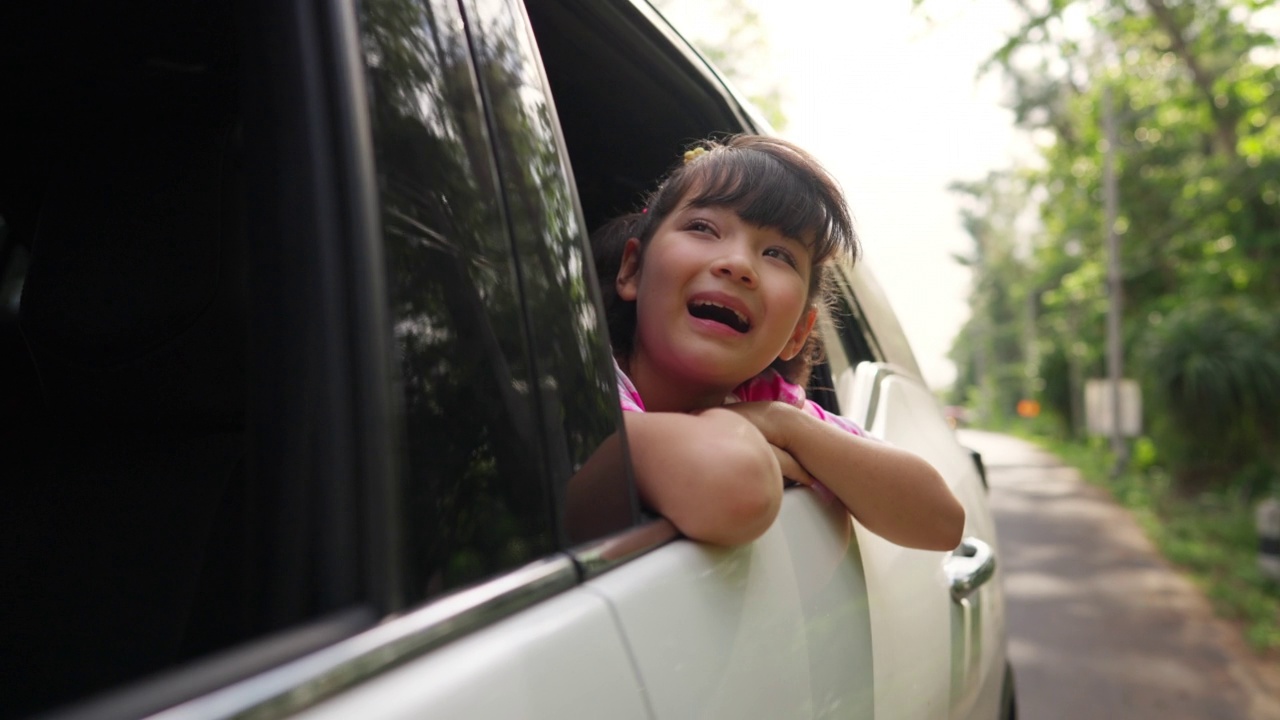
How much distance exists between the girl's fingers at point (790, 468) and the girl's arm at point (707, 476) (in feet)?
0.65

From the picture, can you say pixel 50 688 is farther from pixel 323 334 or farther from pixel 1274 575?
pixel 1274 575

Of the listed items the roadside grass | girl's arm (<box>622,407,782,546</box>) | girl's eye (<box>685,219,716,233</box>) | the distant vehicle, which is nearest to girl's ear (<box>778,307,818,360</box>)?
girl's eye (<box>685,219,716,233</box>)

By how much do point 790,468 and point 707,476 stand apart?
0.33 metres

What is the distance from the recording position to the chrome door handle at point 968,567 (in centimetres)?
200

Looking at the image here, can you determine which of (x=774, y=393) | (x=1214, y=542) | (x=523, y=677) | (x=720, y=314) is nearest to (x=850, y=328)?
(x=774, y=393)

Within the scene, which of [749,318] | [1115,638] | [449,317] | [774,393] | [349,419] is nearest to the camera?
[349,419]

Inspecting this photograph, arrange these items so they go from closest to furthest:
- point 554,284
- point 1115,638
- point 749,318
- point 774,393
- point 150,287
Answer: point 554,284, point 150,287, point 749,318, point 774,393, point 1115,638

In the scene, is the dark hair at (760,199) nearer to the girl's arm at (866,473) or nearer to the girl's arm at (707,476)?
the girl's arm at (866,473)

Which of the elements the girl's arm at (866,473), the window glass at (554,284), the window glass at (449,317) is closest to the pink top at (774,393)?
the girl's arm at (866,473)

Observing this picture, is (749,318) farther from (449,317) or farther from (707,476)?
(449,317)

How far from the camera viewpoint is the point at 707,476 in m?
1.18

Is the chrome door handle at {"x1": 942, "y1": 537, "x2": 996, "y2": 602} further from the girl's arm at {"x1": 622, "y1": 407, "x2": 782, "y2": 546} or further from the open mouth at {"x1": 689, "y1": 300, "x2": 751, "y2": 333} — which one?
the girl's arm at {"x1": 622, "y1": 407, "x2": 782, "y2": 546}

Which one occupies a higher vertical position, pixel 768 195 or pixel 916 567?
pixel 768 195

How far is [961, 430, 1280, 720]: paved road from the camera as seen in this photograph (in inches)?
222
